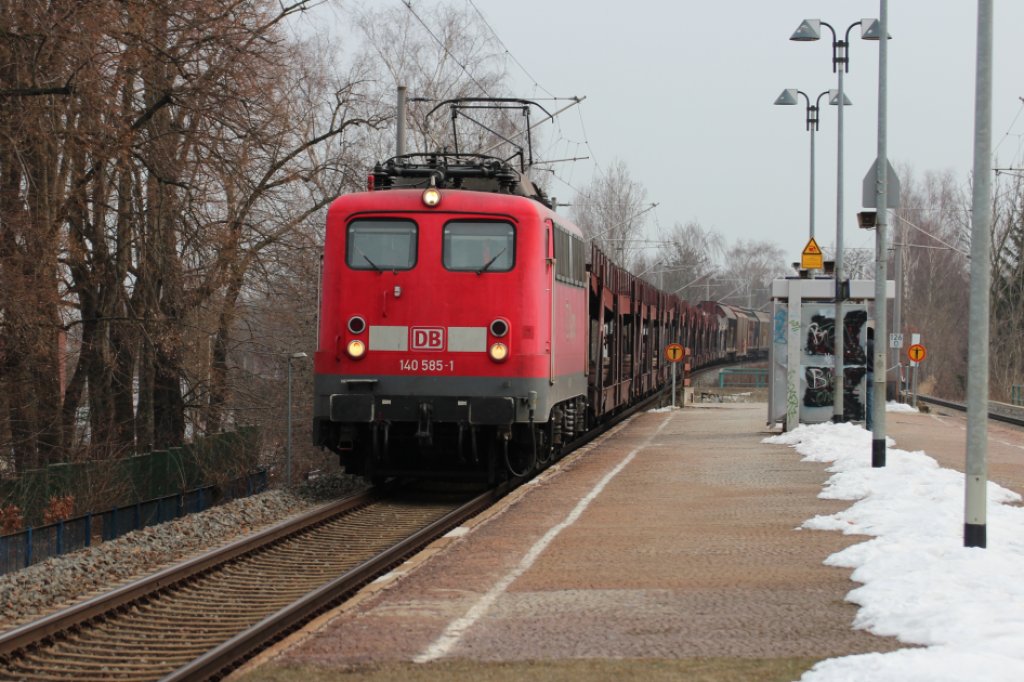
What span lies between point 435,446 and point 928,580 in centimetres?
812

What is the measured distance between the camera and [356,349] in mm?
14469

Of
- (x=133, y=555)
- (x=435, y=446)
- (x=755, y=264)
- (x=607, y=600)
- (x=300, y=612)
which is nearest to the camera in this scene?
(x=607, y=600)

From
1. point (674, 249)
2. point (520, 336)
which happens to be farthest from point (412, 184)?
point (674, 249)

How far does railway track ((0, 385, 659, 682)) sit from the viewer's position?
7.68 metres

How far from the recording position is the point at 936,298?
282 feet

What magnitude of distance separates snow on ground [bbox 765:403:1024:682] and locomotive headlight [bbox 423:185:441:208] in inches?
217

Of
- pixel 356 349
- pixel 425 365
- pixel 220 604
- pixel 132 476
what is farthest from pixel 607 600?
pixel 132 476

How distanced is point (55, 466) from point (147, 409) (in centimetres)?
503

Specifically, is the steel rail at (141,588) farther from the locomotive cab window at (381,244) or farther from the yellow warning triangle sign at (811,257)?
the yellow warning triangle sign at (811,257)

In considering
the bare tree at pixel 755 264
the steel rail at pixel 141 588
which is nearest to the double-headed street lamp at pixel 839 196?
the steel rail at pixel 141 588

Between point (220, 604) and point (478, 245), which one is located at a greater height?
point (478, 245)

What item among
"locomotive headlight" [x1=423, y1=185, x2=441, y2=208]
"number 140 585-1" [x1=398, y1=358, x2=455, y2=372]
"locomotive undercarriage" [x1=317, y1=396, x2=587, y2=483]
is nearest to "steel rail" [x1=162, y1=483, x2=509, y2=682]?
"locomotive undercarriage" [x1=317, y1=396, x2=587, y2=483]

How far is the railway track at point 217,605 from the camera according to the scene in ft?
25.2

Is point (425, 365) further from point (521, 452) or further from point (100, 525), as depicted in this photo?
point (100, 525)
